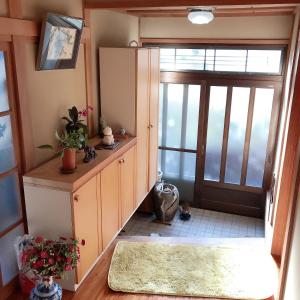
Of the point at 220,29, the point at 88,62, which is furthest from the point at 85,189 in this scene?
the point at 220,29

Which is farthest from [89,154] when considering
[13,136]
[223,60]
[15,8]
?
[223,60]

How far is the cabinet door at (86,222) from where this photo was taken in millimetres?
2477

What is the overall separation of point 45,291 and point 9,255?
0.42 metres

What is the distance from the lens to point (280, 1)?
256cm

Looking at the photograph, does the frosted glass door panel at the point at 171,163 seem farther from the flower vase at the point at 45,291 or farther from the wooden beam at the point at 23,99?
the flower vase at the point at 45,291

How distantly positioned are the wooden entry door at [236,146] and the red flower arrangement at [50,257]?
122 inches

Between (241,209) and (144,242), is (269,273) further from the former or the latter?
(241,209)

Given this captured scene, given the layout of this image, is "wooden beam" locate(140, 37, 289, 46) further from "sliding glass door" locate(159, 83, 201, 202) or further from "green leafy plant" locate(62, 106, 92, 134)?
"green leafy plant" locate(62, 106, 92, 134)

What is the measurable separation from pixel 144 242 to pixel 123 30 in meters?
2.49

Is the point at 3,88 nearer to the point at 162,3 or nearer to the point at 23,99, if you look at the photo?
the point at 23,99

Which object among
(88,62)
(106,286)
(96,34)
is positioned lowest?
(106,286)

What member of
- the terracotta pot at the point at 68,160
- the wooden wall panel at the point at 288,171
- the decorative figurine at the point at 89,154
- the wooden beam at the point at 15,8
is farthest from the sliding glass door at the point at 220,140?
the wooden beam at the point at 15,8

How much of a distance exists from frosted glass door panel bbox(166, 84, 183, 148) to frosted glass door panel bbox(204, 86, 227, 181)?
0.44m

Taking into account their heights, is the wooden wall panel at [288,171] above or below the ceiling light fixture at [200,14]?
below
